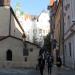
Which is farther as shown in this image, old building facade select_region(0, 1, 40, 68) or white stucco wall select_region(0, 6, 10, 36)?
white stucco wall select_region(0, 6, 10, 36)

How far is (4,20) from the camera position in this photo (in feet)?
170

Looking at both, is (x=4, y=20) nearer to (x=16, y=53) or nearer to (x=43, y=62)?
(x=16, y=53)

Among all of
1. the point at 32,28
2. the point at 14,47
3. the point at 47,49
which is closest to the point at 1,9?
the point at 14,47

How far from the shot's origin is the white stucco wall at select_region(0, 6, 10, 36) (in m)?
51.0

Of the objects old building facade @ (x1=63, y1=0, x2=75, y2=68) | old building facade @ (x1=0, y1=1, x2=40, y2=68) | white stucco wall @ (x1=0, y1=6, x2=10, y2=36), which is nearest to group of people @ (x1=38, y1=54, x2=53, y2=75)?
old building facade @ (x1=63, y1=0, x2=75, y2=68)

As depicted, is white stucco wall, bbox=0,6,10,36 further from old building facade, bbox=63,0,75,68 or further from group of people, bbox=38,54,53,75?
Answer: group of people, bbox=38,54,53,75

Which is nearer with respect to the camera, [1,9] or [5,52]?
[5,52]

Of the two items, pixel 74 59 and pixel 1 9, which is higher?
pixel 1 9

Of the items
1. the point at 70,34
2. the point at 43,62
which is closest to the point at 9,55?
the point at 70,34

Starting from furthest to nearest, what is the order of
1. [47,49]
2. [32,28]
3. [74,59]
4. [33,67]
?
[32,28] → [47,49] → [33,67] → [74,59]

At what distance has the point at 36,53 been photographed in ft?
130

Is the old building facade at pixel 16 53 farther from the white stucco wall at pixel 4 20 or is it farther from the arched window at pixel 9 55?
the white stucco wall at pixel 4 20

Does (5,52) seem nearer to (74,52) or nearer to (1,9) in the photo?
(74,52)

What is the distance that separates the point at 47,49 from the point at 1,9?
85.0ft
